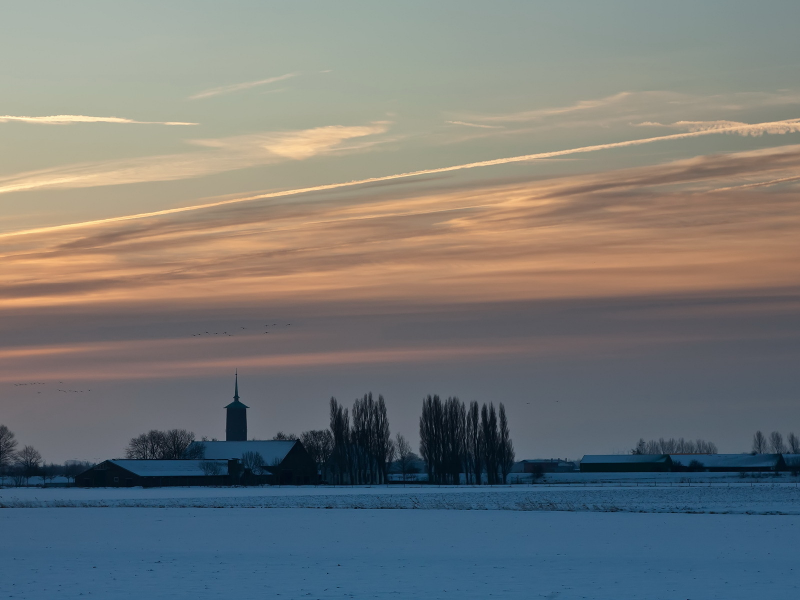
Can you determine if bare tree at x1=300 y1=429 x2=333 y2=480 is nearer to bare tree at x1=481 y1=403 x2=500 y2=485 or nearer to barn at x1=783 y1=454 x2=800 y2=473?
bare tree at x1=481 y1=403 x2=500 y2=485

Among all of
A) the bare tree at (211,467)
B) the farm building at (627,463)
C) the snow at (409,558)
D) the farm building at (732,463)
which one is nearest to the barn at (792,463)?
the farm building at (732,463)

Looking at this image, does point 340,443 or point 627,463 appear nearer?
point 340,443

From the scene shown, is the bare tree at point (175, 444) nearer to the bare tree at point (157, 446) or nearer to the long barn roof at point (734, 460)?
the bare tree at point (157, 446)

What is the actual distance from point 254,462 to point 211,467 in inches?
511

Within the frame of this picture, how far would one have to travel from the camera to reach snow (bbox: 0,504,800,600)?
17922 mm

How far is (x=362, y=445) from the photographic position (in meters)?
116

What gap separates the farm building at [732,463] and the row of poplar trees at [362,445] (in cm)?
6782

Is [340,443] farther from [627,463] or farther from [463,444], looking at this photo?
[627,463]

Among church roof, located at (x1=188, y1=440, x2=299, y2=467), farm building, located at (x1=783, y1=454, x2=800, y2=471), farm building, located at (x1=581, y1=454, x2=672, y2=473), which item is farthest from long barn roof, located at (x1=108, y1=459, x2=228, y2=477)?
farm building, located at (x1=783, y1=454, x2=800, y2=471)

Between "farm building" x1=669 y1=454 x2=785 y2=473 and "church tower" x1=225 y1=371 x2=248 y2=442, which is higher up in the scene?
"church tower" x1=225 y1=371 x2=248 y2=442

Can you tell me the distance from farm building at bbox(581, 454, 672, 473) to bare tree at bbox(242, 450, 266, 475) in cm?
6279

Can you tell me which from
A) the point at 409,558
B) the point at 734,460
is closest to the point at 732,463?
the point at 734,460

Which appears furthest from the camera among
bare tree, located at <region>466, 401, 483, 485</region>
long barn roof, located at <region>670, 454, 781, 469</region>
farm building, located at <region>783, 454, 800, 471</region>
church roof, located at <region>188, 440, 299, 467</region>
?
long barn roof, located at <region>670, 454, 781, 469</region>

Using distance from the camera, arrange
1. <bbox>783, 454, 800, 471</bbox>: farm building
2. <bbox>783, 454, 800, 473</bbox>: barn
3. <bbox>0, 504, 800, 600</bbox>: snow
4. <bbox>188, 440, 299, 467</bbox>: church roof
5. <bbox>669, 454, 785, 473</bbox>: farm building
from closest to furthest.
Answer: <bbox>0, 504, 800, 600</bbox>: snow < <bbox>188, 440, 299, 467</bbox>: church roof < <bbox>783, 454, 800, 473</bbox>: barn < <bbox>783, 454, 800, 471</bbox>: farm building < <bbox>669, 454, 785, 473</bbox>: farm building
